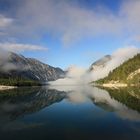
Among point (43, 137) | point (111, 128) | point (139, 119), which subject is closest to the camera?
point (43, 137)

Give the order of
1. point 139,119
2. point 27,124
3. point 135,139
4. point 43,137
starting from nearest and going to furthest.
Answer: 1. point 135,139
2. point 43,137
3. point 27,124
4. point 139,119

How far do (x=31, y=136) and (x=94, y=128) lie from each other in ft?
42.6

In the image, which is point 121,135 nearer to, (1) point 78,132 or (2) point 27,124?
(1) point 78,132

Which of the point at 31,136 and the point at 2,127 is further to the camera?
the point at 2,127

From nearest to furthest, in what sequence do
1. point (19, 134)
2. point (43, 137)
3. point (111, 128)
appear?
point (43, 137) < point (19, 134) < point (111, 128)

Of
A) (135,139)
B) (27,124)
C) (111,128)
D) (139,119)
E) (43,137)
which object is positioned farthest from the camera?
(139,119)

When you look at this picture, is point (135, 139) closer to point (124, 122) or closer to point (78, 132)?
point (78, 132)

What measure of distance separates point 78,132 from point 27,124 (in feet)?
44.8

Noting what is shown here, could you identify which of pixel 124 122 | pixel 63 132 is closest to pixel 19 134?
pixel 63 132

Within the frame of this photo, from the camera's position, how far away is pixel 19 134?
44.1 metres

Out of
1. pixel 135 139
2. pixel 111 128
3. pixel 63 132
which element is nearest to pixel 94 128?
pixel 111 128

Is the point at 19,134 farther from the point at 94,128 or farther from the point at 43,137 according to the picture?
the point at 94,128

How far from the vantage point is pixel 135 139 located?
3869cm

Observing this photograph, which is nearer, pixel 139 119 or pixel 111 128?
pixel 111 128
